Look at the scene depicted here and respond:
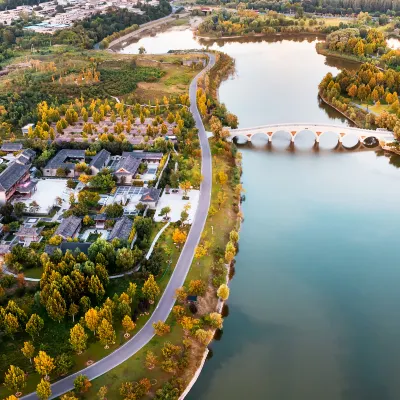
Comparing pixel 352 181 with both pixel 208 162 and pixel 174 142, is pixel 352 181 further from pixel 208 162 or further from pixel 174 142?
pixel 174 142

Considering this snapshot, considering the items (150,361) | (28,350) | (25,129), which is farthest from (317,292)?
(25,129)

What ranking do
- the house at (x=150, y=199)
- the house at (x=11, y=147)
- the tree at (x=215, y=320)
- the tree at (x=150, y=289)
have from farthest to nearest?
1. the house at (x=11, y=147)
2. the house at (x=150, y=199)
3. the tree at (x=150, y=289)
4. the tree at (x=215, y=320)

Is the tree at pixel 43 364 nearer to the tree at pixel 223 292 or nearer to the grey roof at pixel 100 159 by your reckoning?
the tree at pixel 223 292

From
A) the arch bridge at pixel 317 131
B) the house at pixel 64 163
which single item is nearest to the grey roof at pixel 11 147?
the house at pixel 64 163

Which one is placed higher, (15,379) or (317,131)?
(15,379)

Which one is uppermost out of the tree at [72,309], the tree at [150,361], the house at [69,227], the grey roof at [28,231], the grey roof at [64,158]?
the grey roof at [64,158]

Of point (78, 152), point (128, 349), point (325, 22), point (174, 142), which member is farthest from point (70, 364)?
point (325, 22)

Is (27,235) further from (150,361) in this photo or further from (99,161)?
(150,361)
